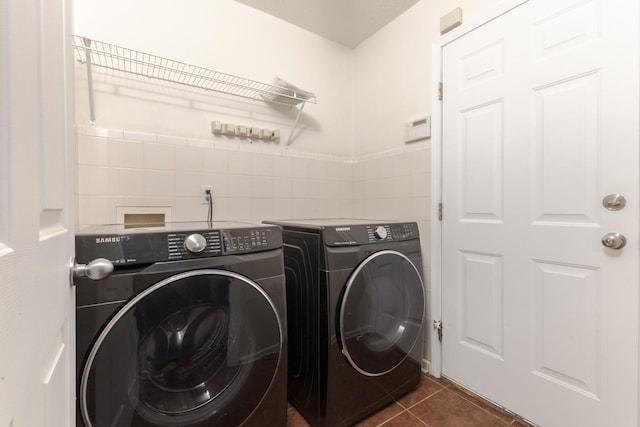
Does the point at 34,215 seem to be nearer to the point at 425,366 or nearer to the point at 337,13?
the point at 425,366

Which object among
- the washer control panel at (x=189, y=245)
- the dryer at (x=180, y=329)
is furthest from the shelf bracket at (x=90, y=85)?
the washer control panel at (x=189, y=245)

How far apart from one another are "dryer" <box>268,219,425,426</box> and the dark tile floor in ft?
0.15

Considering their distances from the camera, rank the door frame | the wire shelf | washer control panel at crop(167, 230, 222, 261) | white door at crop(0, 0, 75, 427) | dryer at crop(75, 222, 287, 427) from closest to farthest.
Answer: white door at crop(0, 0, 75, 427) → dryer at crop(75, 222, 287, 427) → washer control panel at crop(167, 230, 222, 261) → the wire shelf → the door frame

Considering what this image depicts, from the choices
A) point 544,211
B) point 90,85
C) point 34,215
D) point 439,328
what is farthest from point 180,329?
point 544,211

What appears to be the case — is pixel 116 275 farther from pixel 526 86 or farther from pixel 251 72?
pixel 526 86

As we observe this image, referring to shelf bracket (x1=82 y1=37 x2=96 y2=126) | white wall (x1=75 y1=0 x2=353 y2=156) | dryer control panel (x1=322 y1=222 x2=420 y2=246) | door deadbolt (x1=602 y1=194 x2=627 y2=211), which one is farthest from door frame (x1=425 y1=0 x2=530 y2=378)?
shelf bracket (x1=82 y1=37 x2=96 y2=126)

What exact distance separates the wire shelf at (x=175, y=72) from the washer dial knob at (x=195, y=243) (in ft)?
3.35

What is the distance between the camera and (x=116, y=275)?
0.82 m

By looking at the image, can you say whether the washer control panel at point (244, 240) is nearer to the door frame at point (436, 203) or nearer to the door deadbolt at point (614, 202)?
the door frame at point (436, 203)

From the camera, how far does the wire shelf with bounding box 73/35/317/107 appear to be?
1.37 meters

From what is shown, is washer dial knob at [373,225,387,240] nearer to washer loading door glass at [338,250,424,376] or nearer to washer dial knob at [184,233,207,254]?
washer loading door glass at [338,250,424,376]

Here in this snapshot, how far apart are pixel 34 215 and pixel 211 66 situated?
1629mm

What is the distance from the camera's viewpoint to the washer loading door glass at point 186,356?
2.63 ft

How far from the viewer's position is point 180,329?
2.92 ft
